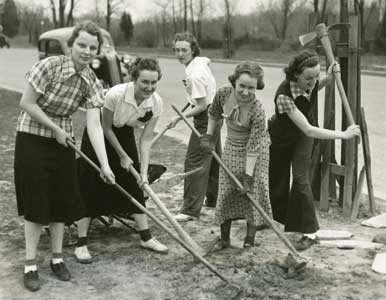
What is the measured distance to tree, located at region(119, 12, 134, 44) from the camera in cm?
5291

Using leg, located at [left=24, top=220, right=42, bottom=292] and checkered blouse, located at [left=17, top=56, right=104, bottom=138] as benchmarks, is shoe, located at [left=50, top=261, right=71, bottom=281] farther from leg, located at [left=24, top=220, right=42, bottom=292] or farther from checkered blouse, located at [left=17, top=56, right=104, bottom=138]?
checkered blouse, located at [left=17, top=56, right=104, bottom=138]

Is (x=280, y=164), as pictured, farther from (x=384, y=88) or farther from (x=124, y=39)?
(x=124, y=39)

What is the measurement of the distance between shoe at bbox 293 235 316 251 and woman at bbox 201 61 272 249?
371 millimetres

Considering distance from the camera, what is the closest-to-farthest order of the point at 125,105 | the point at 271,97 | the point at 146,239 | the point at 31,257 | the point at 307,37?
the point at 31,257 → the point at 125,105 → the point at 146,239 → the point at 307,37 → the point at 271,97

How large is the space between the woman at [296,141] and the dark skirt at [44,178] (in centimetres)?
166

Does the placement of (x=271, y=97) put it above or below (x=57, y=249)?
above

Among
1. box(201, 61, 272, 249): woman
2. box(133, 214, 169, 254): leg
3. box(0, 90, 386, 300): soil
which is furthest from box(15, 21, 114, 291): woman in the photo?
box(201, 61, 272, 249): woman

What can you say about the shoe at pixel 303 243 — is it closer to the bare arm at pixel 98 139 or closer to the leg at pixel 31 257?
the bare arm at pixel 98 139

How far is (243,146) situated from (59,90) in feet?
4.68

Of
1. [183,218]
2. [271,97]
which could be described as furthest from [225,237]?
[271,97]

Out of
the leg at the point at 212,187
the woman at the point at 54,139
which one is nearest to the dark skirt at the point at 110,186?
the woman at the point at 54,139

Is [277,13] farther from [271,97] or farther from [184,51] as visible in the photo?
[184,51]

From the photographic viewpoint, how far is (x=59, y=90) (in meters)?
3.83

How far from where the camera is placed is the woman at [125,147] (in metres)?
4.25
